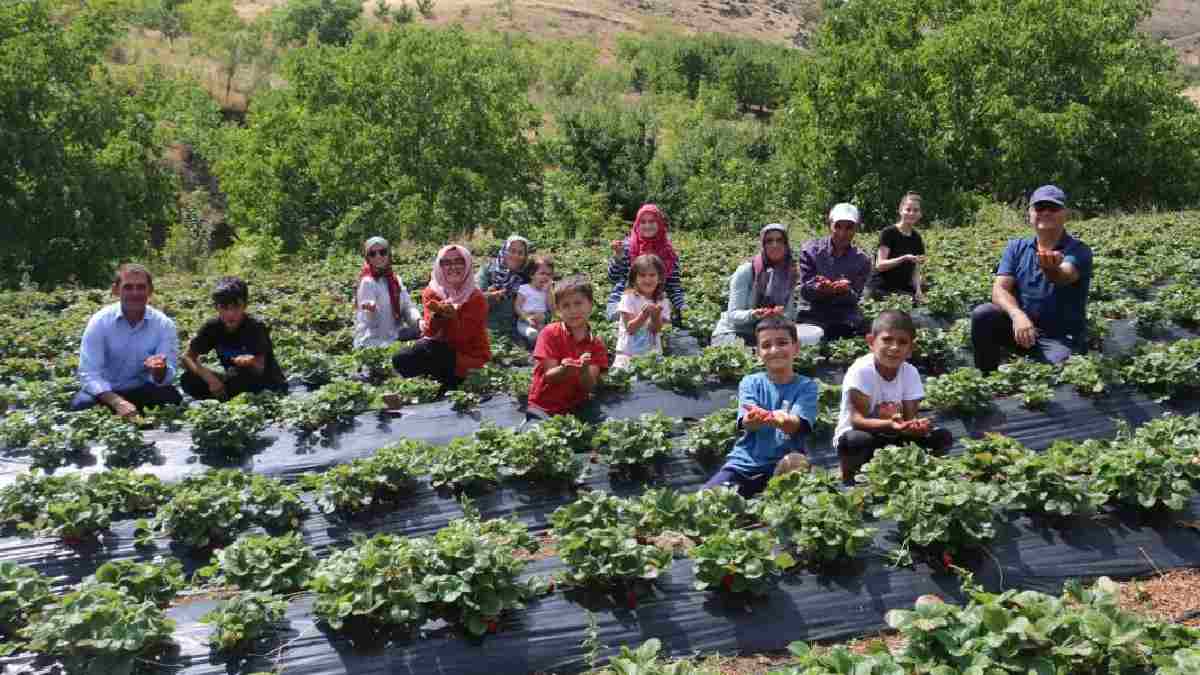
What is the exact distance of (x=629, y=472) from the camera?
5.77 meters

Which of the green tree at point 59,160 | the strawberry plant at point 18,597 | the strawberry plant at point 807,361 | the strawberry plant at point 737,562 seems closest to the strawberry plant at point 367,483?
the strawberry plant at point 18,597

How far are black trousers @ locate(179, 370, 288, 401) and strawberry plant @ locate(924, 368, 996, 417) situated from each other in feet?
16.2

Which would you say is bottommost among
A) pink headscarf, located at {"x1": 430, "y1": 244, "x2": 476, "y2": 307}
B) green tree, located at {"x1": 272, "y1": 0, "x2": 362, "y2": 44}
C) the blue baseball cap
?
pink headscarf, located at {"x1": 430, "y1": 244, "x2": 476, "y2": 307}

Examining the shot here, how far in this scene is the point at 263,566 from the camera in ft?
13.3

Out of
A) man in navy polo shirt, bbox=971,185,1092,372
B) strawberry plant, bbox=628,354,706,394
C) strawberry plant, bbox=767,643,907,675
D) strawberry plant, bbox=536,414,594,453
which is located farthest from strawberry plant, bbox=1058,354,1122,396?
strawberry plant, bbox=767,643,907,675

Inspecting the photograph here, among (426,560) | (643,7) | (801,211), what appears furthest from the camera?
(643,7)

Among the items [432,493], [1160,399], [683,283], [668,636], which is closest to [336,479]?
[432,493]

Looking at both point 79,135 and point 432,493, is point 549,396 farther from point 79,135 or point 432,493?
point 79,135

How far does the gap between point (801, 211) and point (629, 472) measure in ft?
77.3

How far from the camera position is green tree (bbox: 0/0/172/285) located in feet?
69.7

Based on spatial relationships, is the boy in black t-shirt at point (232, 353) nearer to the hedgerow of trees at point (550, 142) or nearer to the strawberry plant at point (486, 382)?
the strawberry plant at point (486, 382)

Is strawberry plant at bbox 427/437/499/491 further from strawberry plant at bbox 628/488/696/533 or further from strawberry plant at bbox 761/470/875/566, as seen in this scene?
strawberry plant at bbox 761/470/875/566

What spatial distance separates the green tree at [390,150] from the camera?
88.0ft

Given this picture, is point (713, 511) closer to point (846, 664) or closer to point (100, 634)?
point (846, 664)
